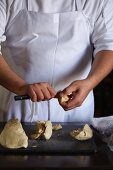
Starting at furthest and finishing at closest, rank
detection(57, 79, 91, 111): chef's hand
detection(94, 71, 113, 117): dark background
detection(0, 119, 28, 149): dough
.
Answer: detection(94, 71, 113, 117): dark background < detection(57, 79, 91, 111): chef's hand < detection(0, 119, 28, 149): dough

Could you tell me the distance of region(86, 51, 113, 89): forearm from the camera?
107cm

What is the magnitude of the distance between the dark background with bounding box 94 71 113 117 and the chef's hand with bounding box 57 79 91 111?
4.24ft

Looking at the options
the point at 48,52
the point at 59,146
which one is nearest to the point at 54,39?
the point at 48,52

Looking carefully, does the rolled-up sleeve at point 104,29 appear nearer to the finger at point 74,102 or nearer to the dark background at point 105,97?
the finger at point 74,102

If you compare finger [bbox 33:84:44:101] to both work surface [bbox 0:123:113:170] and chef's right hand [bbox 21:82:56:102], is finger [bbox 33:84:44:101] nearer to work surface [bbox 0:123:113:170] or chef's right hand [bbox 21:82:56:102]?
chef's right hand [bbox 21:82:56:102]

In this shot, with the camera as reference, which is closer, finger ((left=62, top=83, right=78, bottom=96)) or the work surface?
the work surface

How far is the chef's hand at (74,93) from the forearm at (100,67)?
0.13ft

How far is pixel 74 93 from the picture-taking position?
100cm

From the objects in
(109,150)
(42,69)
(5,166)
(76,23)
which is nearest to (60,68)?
(42,69)

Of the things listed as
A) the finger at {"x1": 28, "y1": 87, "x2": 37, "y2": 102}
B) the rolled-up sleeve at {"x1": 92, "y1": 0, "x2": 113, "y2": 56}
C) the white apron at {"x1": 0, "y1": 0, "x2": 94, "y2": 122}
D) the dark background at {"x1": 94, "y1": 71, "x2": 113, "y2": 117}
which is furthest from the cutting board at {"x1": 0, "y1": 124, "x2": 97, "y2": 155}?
the dark background at {"x1": 94, "y1": 71, "x2": 113, "y2": 117}

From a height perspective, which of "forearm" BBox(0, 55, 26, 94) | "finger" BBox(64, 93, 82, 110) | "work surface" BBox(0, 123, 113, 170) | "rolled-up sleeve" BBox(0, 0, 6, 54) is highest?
"rolled-up sleeve" BBox(0, 0, 6, 54)

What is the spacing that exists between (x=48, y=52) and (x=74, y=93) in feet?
0.72

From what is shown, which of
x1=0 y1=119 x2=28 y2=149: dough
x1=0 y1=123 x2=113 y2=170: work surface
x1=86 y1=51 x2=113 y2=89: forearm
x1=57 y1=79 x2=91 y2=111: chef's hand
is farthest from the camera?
x1=86 y1=51 x2=113 y2=89: forearm

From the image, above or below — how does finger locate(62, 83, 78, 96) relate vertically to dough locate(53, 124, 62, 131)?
above
